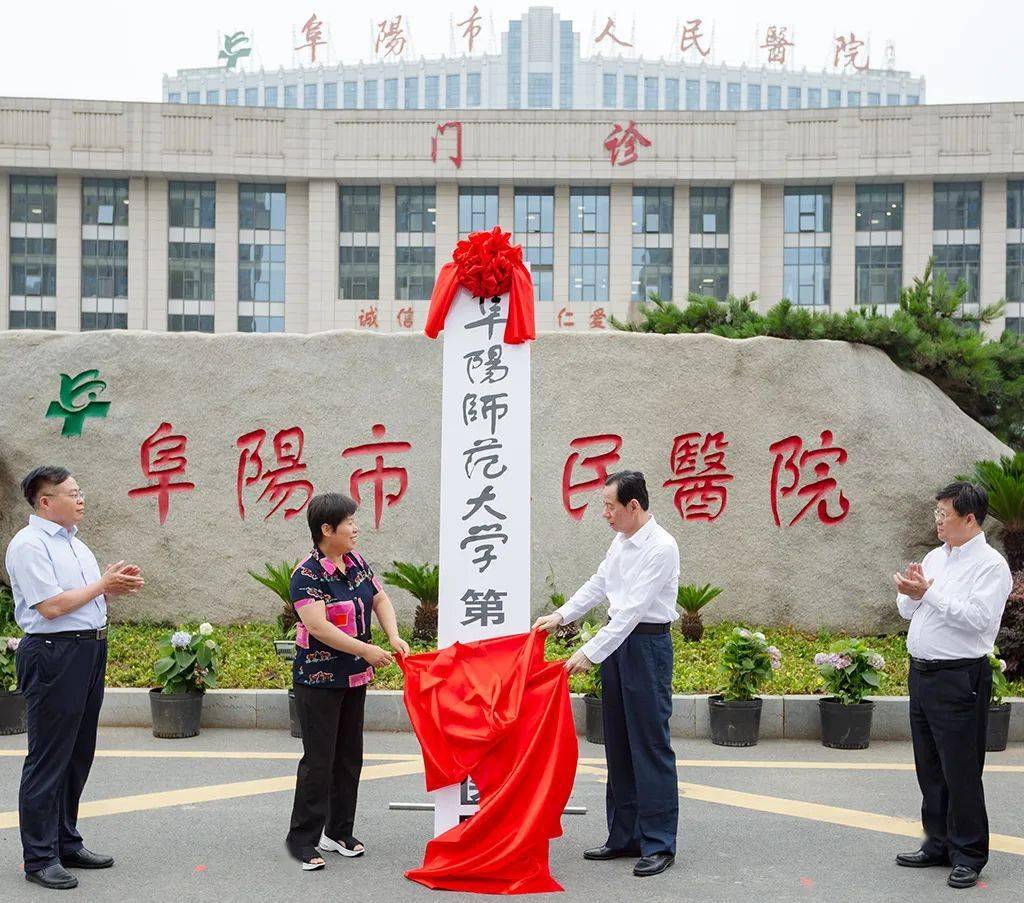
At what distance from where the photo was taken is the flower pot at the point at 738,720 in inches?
262

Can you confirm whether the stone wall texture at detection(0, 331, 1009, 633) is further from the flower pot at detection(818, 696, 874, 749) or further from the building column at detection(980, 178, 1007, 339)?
the building column at detection(980, 178, 1007, 339)

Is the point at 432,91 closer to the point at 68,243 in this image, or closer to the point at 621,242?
the point at 621,242

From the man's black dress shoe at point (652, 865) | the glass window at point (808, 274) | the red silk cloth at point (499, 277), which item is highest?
the glass window at point (808, 274)

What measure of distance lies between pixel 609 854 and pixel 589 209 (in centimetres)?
3544

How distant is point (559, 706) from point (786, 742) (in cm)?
300

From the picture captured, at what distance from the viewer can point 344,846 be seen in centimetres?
448

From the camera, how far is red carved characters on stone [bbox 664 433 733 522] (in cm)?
915

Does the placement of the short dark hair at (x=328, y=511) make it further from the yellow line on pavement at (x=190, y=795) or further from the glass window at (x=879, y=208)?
the glass window at (x=879, y=208)

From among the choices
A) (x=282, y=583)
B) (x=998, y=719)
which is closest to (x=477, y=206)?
(x=282, y=583)

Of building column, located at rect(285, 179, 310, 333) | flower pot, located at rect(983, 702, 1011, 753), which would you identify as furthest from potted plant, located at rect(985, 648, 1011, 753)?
building column, located at rect(285, 179, 310, 333)

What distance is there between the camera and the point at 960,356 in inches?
389

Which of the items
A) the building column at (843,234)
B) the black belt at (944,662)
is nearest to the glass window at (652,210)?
the building column at (843,234)

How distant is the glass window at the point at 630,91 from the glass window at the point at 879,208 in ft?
139

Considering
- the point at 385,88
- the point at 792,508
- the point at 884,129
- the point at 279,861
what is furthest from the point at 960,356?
the point at 385,88
